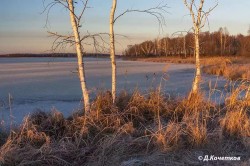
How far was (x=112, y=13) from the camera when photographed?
7344 millimetres

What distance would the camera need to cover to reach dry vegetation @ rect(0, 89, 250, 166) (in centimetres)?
482

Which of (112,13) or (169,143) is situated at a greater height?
(112,13)

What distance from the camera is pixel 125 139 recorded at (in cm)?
543

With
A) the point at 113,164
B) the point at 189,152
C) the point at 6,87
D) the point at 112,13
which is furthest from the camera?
the point at 6,87

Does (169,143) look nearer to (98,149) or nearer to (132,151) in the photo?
(132,151)

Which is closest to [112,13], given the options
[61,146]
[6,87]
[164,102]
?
[164,102]

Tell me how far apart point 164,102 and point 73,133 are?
7.40 feet

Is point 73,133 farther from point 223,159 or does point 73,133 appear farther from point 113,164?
point 223,159

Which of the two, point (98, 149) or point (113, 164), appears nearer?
point (113, 164)

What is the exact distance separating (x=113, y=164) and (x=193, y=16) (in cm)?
508

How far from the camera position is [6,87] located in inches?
678

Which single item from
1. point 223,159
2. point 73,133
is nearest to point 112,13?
point 73,133

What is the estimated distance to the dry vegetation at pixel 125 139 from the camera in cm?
482

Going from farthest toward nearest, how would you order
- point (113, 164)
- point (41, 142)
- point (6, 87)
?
point (6, 87) < point (41, 142) < point (113, 164)
